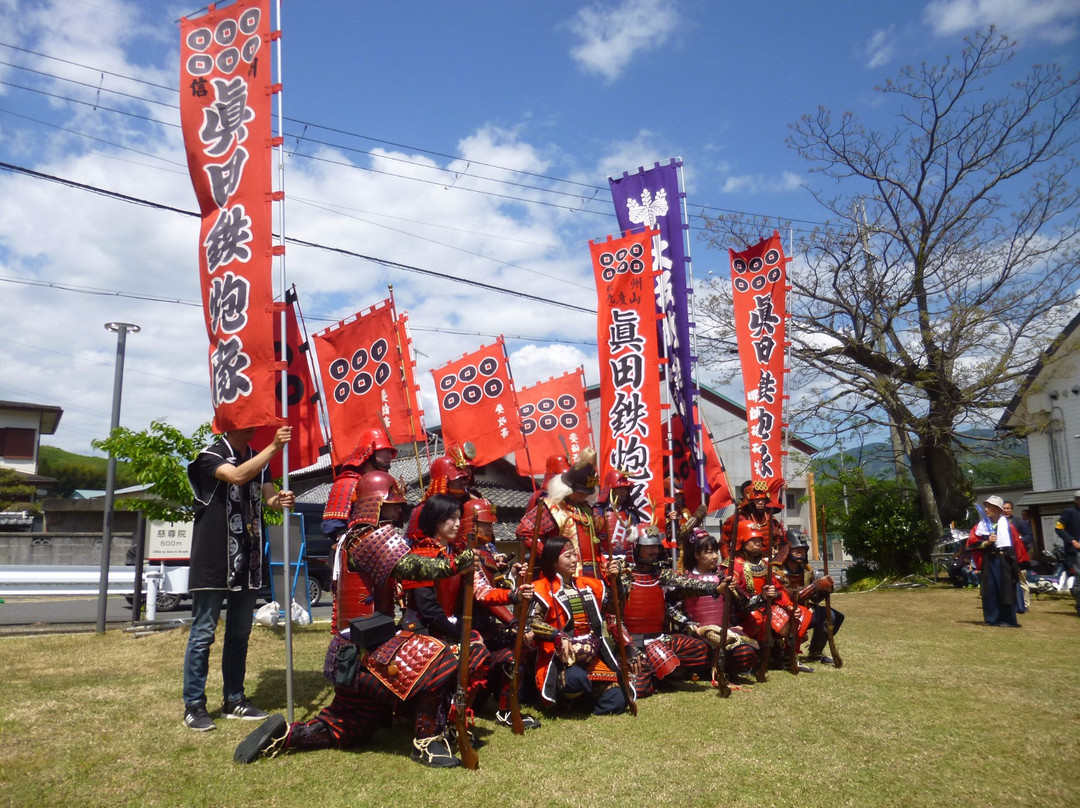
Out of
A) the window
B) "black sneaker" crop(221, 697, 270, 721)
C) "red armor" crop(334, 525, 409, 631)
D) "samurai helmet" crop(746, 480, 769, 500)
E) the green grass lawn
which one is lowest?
the green grass lawn

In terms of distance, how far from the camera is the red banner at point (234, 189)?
544 centimetres

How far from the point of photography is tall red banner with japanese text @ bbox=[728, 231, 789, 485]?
10.4m

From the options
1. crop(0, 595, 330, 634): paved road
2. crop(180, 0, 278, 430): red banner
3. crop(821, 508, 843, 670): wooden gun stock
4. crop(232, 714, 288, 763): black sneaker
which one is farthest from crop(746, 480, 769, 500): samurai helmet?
crop(0, 595, 330, 634): paved road

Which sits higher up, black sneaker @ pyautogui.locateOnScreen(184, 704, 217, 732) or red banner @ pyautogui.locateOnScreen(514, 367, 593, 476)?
red banner @ pyautogui.locateOnScreen(514, 367, 593, 476)

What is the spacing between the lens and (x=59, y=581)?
14.4 m

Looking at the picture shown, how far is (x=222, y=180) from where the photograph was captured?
5738 millimetres

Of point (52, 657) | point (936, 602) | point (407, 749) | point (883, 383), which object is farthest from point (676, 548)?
point (883, 383)

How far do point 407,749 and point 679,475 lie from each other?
577cm

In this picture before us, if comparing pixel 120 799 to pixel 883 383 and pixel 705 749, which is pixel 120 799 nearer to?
pixel 705 749

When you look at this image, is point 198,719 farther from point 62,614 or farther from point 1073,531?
point 1073,531

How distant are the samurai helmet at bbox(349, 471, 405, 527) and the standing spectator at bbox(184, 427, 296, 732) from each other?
2.15 feet

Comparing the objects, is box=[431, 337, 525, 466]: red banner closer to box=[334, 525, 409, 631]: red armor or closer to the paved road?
the paved road

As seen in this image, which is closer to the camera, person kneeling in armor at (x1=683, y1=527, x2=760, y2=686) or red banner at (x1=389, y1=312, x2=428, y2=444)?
person kneeling in armor at (x1=683, y1=527, x2=760, y2=686)

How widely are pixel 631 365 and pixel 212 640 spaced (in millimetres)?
5592
